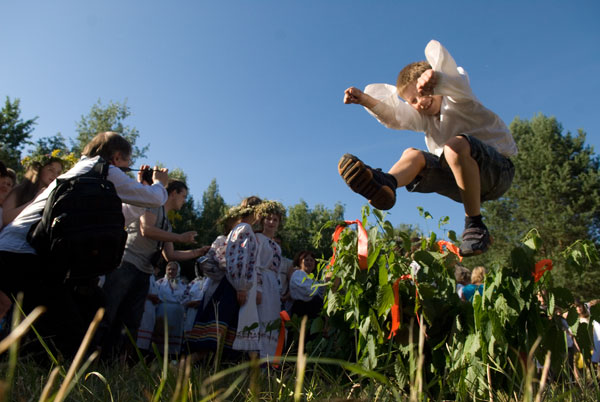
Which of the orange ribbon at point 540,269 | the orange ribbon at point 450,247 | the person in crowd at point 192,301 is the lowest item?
the person in crowd at point 192,301

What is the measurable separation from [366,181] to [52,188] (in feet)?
5.45

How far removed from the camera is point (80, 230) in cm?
238

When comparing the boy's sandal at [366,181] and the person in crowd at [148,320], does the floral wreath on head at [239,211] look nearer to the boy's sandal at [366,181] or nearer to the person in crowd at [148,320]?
the person in crowd at [148,320]

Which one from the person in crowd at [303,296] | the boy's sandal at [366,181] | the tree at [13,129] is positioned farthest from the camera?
the tree at [13,129]

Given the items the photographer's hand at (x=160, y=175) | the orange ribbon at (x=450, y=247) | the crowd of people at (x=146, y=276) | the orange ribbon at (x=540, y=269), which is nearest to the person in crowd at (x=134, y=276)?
the crowd of people at (x=146, y=276)

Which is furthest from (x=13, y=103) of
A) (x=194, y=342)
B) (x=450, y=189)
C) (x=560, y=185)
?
(x=560, y=185)

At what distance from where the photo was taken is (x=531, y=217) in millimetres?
25312

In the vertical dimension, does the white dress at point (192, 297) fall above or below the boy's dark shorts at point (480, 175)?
below

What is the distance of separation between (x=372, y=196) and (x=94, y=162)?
1586mm

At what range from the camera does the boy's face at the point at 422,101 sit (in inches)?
123

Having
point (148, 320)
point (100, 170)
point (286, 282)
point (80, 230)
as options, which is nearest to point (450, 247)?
point (80, 230)

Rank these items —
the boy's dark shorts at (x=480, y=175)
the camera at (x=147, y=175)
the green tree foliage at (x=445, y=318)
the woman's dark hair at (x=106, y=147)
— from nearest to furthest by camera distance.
Result: 1. the green tree foliage at (x=445, y=318)
2. the boy's dark shorts at (x=480, y=175)
3. the woman's dark hair at (x=106, y=147)
4. the camera at (x=147, y=175)

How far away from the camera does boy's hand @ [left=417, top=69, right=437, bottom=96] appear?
2.62 m

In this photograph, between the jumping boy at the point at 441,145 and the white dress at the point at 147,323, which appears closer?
the jumping boy at the point at 441,145
